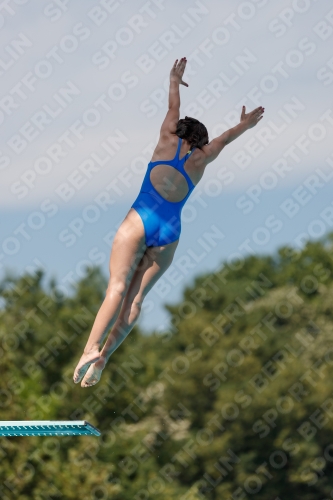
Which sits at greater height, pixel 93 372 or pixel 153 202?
pixel 153 202

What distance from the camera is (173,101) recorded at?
7.29 meters

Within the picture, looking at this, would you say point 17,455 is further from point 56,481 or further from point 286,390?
point 286,390

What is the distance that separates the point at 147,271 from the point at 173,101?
1.33 metres

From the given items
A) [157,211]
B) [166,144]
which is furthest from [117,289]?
[166,144]

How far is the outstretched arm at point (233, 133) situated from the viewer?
7.32m

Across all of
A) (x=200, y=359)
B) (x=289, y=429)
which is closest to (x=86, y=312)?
(x=200, y=359)

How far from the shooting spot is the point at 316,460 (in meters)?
38.1

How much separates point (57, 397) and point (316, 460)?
41.9 ft

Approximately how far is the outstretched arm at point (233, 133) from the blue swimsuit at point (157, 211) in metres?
0.22

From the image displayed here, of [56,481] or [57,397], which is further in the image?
[57,397]

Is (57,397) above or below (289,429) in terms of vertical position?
below

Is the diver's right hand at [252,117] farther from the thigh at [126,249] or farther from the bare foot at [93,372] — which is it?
the bare foot at [93,372]

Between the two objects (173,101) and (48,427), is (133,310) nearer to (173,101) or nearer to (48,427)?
(48,427)

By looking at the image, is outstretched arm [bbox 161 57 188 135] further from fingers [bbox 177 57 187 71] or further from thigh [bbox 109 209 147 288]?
thigh [bbox 109 209 147 288]
